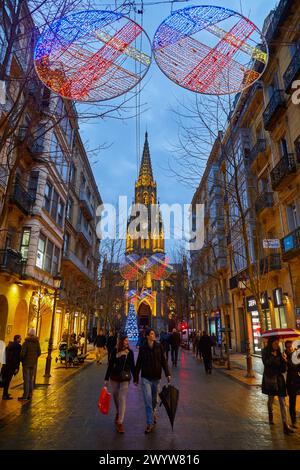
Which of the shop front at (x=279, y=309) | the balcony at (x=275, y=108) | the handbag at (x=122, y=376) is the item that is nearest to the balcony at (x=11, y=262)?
the handbag at (x=122, y=376)

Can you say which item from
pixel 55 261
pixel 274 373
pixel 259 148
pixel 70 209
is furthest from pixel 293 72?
pixel 70 209

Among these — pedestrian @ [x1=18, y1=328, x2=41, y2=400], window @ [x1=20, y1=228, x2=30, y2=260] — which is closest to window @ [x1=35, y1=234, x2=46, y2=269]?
window @ [x1=20, y1=228, x2=30, y2=260]

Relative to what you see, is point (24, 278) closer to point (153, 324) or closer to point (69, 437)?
point (69, 437)

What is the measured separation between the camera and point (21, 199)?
59.4 ft

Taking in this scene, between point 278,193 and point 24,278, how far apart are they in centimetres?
1491

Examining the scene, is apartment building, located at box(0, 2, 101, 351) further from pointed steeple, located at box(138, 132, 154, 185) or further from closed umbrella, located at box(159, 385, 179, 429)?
pointed steeple, located at box(138, 132, 154, 185)

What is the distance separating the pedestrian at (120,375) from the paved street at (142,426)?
351 millimetres

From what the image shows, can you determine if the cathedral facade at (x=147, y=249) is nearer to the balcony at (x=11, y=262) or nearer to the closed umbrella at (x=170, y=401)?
the balcony at (x=11, y=262)

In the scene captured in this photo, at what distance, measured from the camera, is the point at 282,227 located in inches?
715

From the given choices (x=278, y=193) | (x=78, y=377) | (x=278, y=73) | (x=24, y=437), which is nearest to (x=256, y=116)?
(x=278, y=73)

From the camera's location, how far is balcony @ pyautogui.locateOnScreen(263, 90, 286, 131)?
56.9 ft

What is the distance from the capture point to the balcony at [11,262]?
15.9m

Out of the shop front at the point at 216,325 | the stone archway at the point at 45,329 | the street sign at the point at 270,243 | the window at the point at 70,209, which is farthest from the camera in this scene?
the shop front at the point at 216,325

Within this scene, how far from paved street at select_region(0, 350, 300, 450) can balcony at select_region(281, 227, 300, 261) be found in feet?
23.9
